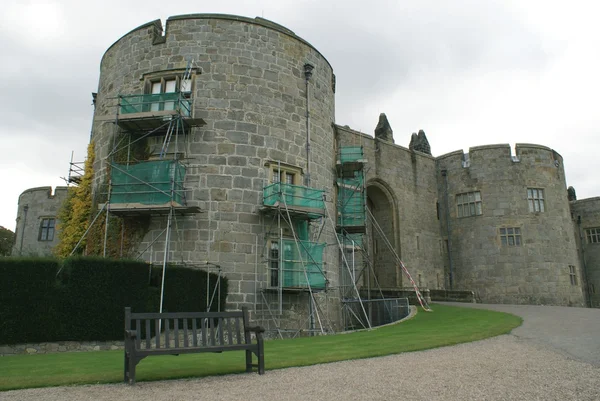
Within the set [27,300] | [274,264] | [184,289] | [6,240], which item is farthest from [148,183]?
[6,240]

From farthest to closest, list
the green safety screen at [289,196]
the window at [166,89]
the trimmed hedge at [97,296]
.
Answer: the window at [166,89], the green safety screen at [289,196], the trimmed hedge at [97,296]

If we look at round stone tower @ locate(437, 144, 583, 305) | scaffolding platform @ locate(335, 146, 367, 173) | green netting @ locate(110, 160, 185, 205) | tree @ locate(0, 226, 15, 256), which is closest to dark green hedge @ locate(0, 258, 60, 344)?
green netting @ locate(110, 160, 185, 205)

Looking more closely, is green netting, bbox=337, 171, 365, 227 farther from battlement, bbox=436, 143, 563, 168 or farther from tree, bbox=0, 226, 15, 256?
tree, bbox=0, 226, 15, 256

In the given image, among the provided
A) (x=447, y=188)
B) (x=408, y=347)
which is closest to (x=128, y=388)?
(x=408, y=347)

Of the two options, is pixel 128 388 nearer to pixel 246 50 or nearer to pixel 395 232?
pixel 246 50

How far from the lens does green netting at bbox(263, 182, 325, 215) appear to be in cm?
1502

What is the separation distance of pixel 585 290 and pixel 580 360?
28.5 metres

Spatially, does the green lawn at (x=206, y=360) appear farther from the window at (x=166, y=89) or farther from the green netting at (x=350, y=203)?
the green netting at (x=350, y=203)

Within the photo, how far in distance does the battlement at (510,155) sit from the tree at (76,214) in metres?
19.0

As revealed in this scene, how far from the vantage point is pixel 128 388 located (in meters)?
6.28

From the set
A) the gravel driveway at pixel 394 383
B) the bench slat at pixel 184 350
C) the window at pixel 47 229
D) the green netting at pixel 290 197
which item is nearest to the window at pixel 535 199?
the green netting at pixel 290 197

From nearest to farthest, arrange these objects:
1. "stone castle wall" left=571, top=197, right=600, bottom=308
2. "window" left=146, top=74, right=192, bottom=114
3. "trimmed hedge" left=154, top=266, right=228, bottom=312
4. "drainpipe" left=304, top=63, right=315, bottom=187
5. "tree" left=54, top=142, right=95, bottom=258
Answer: "trimmed hedge" left=154, top=266, right=228, bottom=312, "window" left=146, top=74, right=192, bottom=114, "tree" left=54, top=142, right=95, bottom=258, "drainpipe" left=304, top=63, right=315, bottom=187, "stone castle wall" left=571, top=197, right=600, bottom=308

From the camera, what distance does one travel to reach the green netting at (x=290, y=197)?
15023 mm

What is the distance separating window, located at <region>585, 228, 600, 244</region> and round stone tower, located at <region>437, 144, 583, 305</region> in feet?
25.0
